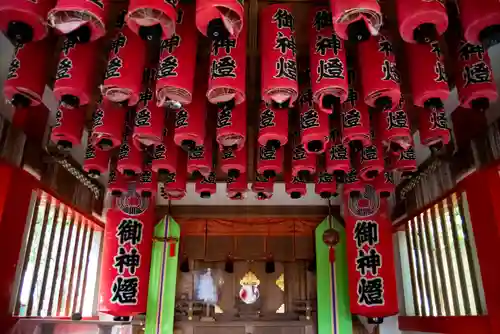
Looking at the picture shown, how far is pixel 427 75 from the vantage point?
245 centimetres

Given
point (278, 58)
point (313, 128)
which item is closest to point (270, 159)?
point (313, 128)

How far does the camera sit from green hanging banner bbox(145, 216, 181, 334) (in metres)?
5.08

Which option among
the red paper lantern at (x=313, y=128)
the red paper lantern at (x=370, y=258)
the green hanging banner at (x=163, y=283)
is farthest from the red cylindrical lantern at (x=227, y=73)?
the green hanging banner at (x=163, y=283)

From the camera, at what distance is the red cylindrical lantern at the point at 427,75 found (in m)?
2.42

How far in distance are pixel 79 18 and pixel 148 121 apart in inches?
37.3

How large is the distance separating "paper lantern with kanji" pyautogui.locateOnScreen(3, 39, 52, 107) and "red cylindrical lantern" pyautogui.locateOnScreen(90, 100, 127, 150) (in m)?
0.42

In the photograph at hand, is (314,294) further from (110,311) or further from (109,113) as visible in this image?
(109,113)

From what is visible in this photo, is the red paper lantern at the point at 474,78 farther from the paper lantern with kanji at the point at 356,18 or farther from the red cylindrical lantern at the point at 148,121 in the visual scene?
the red cylindrical lantern at the point at 148,121

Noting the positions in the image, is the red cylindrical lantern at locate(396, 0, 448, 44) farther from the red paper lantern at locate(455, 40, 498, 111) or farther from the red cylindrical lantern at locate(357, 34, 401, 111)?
the red paper lantern at locate(455, 40, 498, 111)

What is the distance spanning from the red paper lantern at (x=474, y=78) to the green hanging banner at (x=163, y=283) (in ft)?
12.6

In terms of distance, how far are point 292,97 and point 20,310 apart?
116 inches

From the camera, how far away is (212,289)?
5.57 meters

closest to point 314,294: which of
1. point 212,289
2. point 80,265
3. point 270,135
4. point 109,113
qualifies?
point 212,289

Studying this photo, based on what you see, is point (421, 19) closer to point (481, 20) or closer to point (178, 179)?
point (481, 20)
